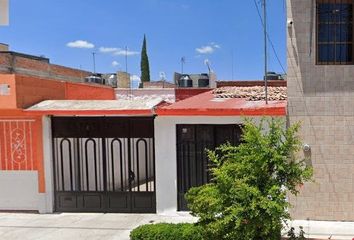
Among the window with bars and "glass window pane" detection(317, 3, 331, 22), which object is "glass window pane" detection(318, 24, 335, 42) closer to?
the window with bars

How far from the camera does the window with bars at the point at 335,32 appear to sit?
869 cm

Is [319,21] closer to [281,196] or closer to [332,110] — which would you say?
[332,110]

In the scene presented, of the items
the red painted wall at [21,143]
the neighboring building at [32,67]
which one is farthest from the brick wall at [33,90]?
the neighboring building at [32,67]

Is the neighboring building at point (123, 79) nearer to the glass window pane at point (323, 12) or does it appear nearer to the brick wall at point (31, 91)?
the brick wall at point (31, 91)

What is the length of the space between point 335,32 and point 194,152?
4627 millimetres

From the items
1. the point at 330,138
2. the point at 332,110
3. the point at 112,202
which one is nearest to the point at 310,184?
the point at 330,138

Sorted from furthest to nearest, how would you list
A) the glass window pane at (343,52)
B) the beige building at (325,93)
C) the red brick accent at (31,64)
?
the red brick accent at (31,64)
the glass window pane at (343,52)
the beige building at (325,93)

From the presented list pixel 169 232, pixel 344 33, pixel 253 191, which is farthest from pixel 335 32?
pixel 169 232

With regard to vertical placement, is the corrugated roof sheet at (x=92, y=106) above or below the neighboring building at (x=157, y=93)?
below

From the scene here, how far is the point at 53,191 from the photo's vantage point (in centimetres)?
1025

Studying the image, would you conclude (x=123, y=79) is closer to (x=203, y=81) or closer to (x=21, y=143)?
(x=203, y=81)

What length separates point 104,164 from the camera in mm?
10109

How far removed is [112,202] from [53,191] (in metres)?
1.75

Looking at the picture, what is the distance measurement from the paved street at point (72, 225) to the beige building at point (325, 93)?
3.58 metres
